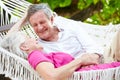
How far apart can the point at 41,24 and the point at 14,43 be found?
0.20 meters

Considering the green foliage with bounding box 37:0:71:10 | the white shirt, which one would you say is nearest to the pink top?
the white shirt

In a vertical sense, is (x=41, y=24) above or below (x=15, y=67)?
above

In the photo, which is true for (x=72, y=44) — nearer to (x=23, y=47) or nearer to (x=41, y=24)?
(x=41, y=24)

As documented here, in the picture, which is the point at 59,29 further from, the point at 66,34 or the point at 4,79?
the point at 4,79

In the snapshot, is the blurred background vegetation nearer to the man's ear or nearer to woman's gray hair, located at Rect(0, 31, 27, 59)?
woman's gray hair, located at Rect(0, 31, 27, 59)

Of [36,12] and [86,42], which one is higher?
[36,12]

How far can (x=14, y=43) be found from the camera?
2.66 metres

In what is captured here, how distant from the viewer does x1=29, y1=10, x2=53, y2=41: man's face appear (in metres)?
2.65

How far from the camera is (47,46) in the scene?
2.68 metres

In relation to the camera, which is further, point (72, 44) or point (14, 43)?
point (72, 44)

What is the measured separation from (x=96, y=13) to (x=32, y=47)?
9.13 feet

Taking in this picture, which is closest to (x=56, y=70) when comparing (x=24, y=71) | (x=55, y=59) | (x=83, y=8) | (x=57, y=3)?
(x=55, y=59)

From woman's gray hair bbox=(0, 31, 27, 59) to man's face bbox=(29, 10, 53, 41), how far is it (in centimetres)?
11

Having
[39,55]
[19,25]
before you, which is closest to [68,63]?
[39,55]
